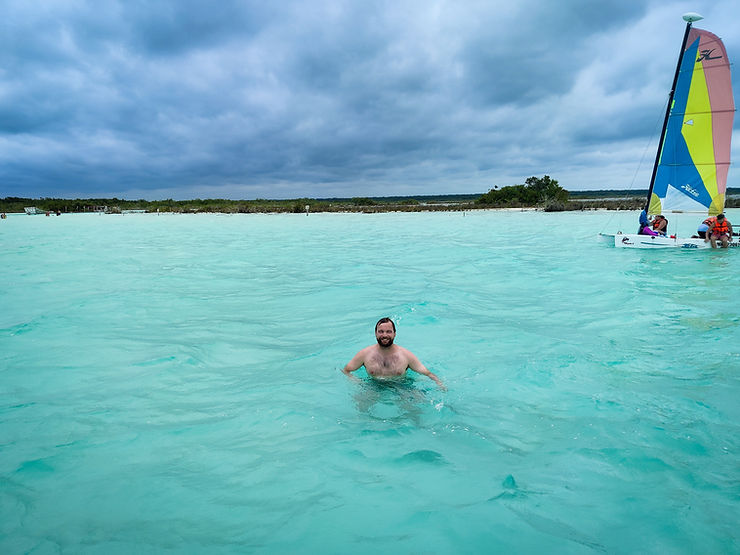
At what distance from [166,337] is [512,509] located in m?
7.77

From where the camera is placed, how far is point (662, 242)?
18.9 metres

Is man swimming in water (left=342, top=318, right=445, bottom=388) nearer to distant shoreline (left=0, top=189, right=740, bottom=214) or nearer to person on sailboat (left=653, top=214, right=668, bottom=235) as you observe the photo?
person on sailboat (left=653, top=214, right=668, bottom=235)

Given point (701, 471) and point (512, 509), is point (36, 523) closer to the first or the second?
point (512, 509)

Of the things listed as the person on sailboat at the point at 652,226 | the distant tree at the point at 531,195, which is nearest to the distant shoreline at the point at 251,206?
the distant tree at the point at 531,195

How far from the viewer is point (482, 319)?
10398 millimetres

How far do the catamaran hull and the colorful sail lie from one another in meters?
1.54

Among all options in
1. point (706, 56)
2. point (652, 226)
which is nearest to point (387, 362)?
point (652, 226)

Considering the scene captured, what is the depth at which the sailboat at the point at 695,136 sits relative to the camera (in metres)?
17.5

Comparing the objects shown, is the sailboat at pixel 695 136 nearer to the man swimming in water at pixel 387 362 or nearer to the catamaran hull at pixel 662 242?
the catamaran hull at pixel 662 242

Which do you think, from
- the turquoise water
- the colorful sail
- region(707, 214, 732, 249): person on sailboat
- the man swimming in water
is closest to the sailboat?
the colorful sail

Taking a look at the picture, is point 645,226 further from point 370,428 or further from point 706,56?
point 370,428

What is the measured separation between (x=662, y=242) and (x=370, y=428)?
18.9 m

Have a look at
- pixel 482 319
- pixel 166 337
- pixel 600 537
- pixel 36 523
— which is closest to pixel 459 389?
pixel 600 537

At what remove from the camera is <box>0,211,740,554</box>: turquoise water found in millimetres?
3627
